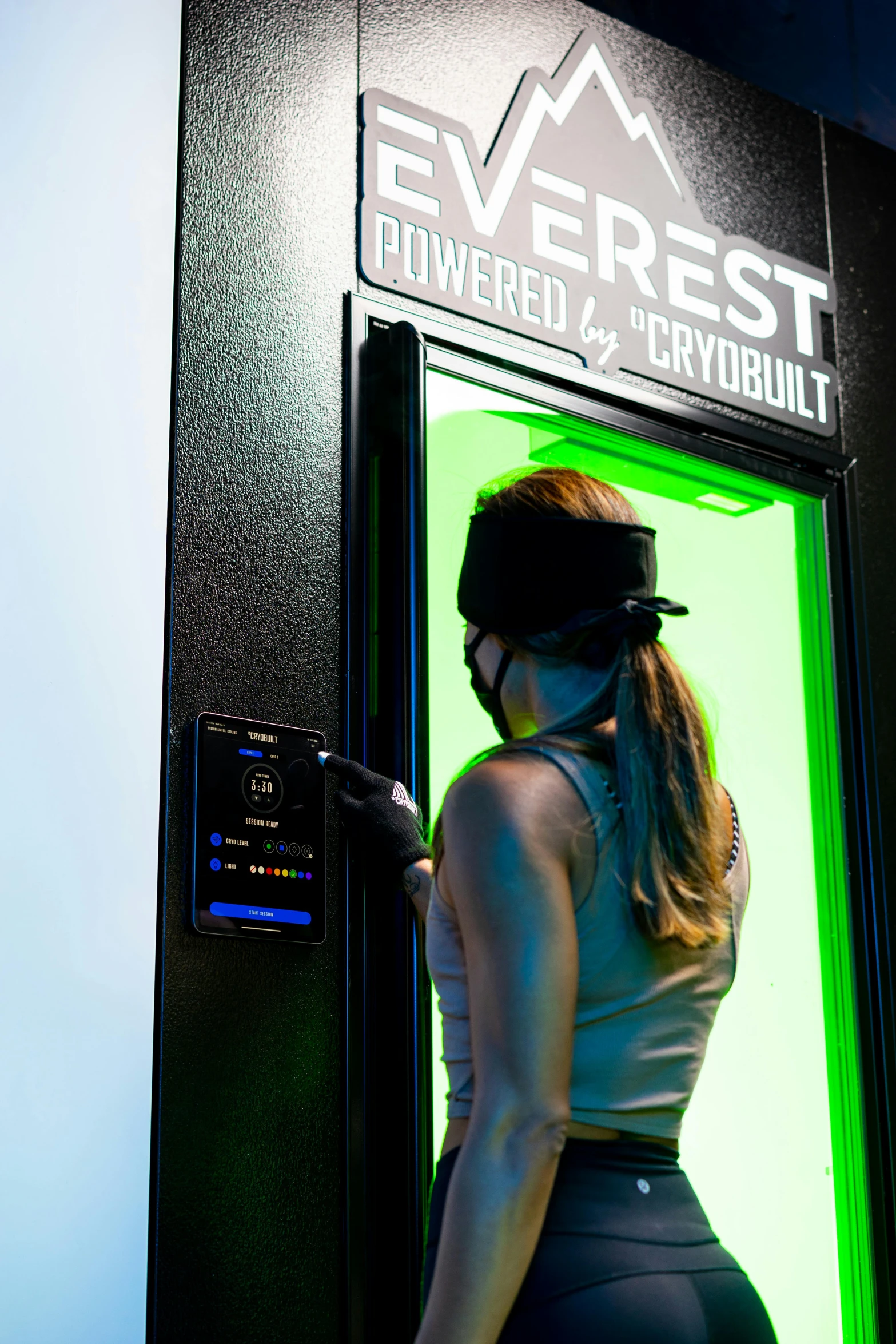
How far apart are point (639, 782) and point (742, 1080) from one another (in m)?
1.14

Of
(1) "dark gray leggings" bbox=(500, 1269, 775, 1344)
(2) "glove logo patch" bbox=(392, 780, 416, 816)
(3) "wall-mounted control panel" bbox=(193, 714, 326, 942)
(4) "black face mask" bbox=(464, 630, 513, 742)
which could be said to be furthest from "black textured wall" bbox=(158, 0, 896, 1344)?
(1) "dark gray leggings" bbox=(500, 1269, 775, 1344)

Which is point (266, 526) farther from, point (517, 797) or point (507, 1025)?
point (507, 1025)

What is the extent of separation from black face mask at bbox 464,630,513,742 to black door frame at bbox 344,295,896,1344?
34 cm

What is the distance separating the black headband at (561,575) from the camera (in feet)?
5.96

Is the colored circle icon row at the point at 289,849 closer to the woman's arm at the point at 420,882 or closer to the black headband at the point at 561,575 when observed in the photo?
the woman's arm at the point at 420,882

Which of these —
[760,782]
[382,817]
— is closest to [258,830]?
[382,817]

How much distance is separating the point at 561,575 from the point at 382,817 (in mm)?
565

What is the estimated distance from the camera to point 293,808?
2.23 m


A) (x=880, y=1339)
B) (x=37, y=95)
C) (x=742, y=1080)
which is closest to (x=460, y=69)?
(x=37, y=95)

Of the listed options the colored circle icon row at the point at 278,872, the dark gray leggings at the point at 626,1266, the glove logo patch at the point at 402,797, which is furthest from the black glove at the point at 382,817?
the dark gray leggings at the point at 626,1266

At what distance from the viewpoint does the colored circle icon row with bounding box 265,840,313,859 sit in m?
2.19

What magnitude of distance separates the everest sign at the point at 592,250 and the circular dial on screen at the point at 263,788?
891 millimetres

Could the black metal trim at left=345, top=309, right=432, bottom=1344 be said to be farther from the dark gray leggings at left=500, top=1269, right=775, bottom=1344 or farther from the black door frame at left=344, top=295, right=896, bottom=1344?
the dark gray leggings at left=500, top=1269, right=775, bottom=1344

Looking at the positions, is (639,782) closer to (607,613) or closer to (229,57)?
(607,613)
